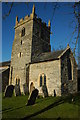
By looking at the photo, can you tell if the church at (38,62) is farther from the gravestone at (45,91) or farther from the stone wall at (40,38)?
the gravestone at (45,91)

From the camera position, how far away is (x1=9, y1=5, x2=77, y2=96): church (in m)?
14.2

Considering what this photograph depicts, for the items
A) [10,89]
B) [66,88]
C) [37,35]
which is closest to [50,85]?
[66,88]

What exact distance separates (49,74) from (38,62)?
9.06 ft

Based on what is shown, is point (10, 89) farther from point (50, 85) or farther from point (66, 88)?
point (66, 88)

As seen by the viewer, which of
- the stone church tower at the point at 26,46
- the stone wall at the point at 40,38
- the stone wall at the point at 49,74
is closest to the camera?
the stone wall at the point at 49,74

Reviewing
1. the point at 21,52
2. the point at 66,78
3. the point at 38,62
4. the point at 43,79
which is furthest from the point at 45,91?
the point at 21,52

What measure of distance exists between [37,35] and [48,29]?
177 inches

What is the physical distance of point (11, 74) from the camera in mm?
19219

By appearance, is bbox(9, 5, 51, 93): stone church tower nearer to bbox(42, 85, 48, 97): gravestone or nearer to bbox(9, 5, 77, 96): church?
bbox(9, 5, 77, 96): church

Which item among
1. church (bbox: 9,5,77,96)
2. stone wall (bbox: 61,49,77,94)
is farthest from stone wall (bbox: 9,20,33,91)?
stone wall (bbox: 61,49,77,94)

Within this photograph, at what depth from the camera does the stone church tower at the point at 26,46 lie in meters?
17.6

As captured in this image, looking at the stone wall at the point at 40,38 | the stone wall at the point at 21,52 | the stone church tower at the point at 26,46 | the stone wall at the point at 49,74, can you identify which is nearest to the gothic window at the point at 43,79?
the stone wall at the point at 49,74

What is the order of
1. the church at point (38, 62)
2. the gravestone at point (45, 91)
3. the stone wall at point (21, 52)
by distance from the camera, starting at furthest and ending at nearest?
1. the stone wall at point (21, 52)
2. the church at point (38, 62)
3. the gravestone at point (45, 91)

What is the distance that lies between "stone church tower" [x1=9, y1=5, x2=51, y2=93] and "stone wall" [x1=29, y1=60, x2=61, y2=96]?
126cm
